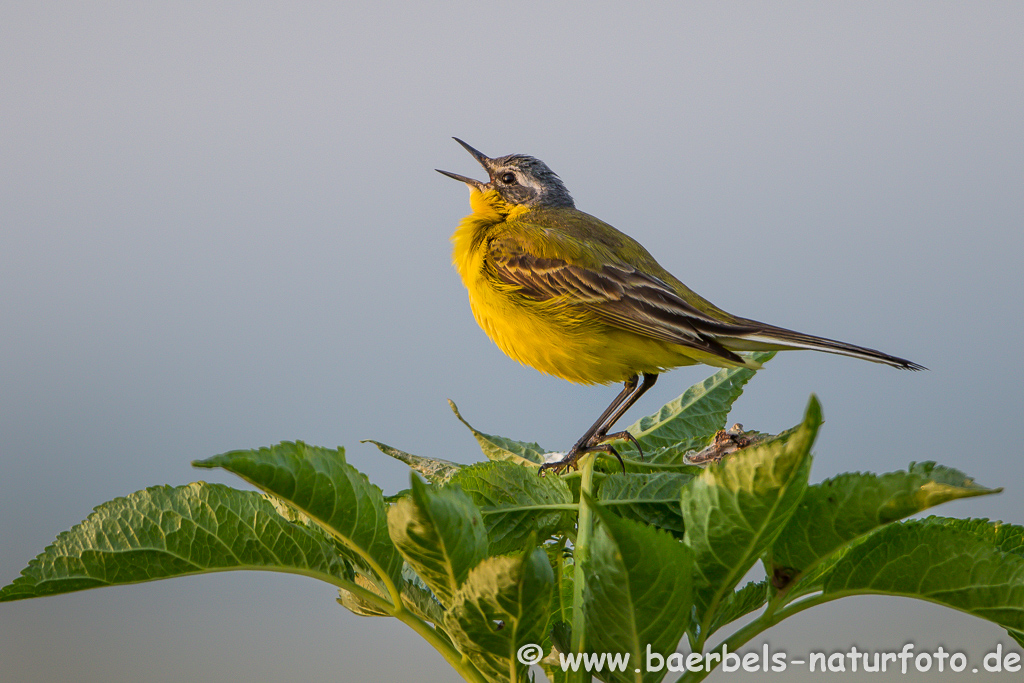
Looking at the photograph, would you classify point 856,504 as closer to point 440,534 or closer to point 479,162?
point 440,534

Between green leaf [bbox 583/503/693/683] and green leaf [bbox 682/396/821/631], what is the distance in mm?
76

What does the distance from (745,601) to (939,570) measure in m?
0.41

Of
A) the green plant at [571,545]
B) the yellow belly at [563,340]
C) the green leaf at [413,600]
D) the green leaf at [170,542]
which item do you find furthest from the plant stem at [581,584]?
the yellow belly at [563,340]

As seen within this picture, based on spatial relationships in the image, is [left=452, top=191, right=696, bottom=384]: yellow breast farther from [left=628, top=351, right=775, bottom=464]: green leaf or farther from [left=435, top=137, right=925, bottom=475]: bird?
[left=628, top=351, right=775, bottom=464]: green leaf

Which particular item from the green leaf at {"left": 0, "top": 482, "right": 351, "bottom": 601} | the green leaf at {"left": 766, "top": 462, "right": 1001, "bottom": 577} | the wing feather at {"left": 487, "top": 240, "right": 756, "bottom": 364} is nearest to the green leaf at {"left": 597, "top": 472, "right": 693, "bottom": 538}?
the green leaf at {"left": 766, "top": 462, "right": 1001, "bottom": 577}

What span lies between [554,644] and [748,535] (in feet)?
1.90

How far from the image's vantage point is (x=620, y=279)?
4.82m

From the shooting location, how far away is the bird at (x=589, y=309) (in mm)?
4305

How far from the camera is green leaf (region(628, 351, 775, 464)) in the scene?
2717 mm

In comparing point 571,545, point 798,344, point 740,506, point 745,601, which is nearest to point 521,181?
point 798,344

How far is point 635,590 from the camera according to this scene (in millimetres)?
1463

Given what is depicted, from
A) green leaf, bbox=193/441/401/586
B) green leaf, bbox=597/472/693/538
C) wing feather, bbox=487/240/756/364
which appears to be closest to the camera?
green leaf, bbox=193/441/401/586

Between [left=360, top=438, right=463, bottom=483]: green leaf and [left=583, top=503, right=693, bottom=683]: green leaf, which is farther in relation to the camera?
[left=360, top=438, right=463, bottom=483]: green leaf

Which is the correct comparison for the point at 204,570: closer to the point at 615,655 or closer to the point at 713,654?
the point at 615,655
